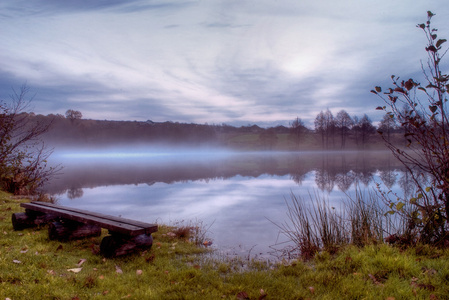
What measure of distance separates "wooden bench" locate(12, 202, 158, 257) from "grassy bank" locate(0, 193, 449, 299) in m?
0.24

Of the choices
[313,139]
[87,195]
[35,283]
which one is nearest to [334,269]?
[35,283]

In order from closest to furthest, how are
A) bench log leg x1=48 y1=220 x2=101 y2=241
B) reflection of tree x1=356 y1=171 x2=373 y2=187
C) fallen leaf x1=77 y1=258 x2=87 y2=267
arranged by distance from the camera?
fallen leaf x1=77 y1=258 x2=87 y2=267 → bench log leg x1=48 y1=220 x2=101 y2=241 → reflection of tree x1=356 y1=171 x2=373 y2=187

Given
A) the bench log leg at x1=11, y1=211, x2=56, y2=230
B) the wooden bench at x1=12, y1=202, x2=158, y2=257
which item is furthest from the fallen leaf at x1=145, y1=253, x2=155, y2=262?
the bench log leg at x1=11, y1=211, x2=56, y2=230

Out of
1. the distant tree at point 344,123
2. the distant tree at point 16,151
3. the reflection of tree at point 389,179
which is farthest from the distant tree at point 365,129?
the distant tree at point 16,151

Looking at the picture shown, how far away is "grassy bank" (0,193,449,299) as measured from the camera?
3795 mm

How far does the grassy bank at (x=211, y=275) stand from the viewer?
3.79 m

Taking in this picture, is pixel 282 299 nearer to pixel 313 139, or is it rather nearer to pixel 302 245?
pixel 302 245

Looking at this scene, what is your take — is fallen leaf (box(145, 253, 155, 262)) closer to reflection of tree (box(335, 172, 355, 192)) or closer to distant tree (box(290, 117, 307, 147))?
reflection of tree (box(335, 172, 355, 192))

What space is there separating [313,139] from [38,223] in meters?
105

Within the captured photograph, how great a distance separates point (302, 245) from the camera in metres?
6.24

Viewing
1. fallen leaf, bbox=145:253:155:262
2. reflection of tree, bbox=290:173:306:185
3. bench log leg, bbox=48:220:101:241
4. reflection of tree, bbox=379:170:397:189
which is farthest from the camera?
reflection of tree, bbox=290:173:306:185

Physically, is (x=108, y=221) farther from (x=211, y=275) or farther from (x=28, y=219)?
(x=28, y=219)

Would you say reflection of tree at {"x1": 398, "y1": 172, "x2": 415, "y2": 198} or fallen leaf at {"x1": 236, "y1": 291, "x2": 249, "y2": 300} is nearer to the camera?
fallen leaf at {"x1": 236, "y1": 291, "x2": 249, "y2": 300}

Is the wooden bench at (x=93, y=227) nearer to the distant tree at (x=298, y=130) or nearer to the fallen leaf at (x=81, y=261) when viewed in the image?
the fallen leaf at (x=81, y=261)
